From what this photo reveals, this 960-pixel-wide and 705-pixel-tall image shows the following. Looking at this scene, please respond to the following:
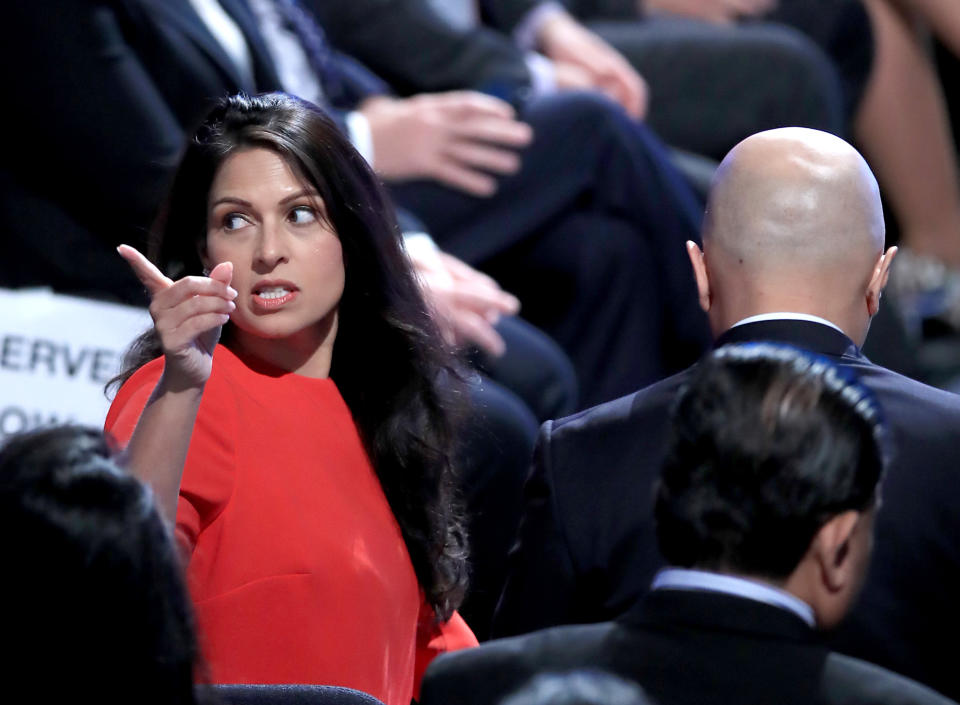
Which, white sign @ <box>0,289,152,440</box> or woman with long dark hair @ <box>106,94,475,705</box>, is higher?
woman with long dark hair @ <box>106,94,475,705</box>

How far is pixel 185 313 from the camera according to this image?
4.79ft

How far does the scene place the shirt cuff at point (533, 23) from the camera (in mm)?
3664

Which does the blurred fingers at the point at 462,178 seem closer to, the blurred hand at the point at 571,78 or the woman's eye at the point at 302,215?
the blurred hand at the point at 571,78

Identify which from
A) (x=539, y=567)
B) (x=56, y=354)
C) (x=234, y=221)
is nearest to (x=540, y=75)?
(x=56, y=354)

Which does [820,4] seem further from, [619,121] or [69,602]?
[69,602]

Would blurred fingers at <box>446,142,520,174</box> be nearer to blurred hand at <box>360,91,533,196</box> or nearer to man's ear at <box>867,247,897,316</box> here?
blurred hand at <box>360,91,533,196</box>

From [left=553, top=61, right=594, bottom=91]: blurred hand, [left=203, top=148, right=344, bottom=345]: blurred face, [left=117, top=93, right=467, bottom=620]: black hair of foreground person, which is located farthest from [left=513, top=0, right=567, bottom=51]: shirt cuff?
[left=203, top=148, right=344, bottom=345]: blurred face

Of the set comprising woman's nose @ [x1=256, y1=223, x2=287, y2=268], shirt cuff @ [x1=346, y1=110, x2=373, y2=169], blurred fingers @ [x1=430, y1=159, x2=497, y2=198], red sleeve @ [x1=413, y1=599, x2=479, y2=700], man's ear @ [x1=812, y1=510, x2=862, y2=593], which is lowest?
blurred fingers @ [x1=430, y1=159, x2=497, y2=198]

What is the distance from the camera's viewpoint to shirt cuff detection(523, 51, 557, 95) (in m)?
3.30

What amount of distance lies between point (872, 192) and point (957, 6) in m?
2.37

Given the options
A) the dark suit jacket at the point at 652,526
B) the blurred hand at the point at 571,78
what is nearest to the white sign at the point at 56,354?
the dark suit jacket at the point at 652,526

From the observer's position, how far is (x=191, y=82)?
8.60 feet

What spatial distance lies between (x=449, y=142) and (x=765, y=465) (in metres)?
1.91

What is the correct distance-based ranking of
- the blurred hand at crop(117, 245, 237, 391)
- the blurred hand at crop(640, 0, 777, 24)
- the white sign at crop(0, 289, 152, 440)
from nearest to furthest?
the blurred hand at crop(117, 245, 237, 391) → the white sign at crop(0, 289, 152, 440) → the blurred hand at crop(640, 0, 777, 24)
